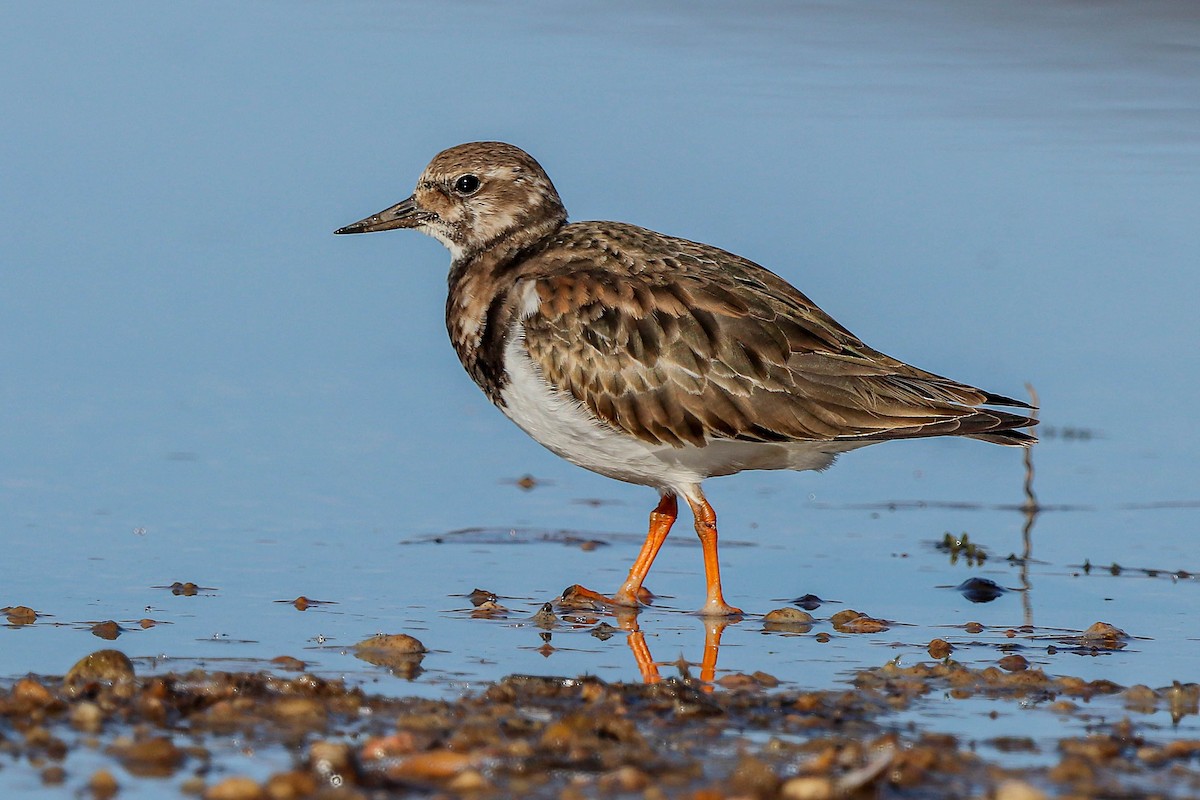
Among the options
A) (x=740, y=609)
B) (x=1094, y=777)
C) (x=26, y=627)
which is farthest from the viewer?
(x=740, y=609)

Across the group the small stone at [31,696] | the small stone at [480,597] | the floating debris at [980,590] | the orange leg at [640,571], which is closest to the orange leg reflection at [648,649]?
the orange leg at [640,571]

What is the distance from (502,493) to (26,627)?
3.01m

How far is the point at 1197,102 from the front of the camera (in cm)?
1620

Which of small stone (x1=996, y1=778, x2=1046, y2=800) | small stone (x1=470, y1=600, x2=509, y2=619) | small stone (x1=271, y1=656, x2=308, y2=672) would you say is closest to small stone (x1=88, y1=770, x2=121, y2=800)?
small stone (x1=271, y1=656, x2=308, y2=672)

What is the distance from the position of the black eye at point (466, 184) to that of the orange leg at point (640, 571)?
67.2 inches

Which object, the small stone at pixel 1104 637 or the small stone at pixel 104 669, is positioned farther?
the small stone at pixel 1104 637

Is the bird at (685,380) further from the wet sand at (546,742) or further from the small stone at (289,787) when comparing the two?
the small stone at (289,787)

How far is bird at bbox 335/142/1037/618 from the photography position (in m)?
7.74

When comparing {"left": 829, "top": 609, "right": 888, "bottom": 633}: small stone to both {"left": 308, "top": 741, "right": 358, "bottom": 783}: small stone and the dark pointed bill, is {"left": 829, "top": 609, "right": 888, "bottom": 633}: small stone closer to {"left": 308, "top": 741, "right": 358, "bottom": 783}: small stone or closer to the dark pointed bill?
{"left": 308, "top": 741, "right": 358, "bottom": 783}: small stone

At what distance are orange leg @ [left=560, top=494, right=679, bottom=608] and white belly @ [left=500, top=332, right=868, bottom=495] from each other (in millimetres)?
161

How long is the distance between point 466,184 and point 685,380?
164 centimetres

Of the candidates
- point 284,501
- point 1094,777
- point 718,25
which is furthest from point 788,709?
point 718,25

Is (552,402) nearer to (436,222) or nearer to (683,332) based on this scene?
(683,332)

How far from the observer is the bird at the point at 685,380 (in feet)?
25.4
